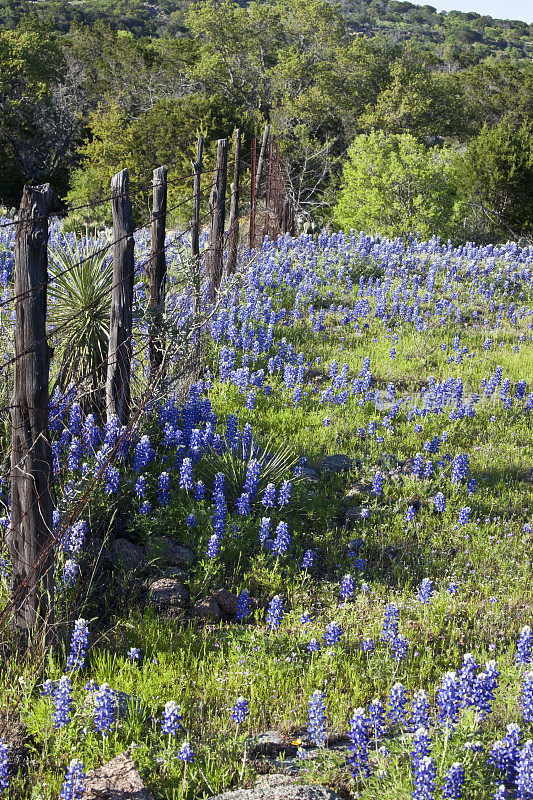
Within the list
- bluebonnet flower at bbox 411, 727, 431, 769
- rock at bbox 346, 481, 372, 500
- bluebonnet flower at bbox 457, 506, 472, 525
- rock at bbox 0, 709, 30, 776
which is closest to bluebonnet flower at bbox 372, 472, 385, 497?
rock at bbox 346, 481, 372, 500

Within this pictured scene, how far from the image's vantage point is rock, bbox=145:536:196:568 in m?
4.54

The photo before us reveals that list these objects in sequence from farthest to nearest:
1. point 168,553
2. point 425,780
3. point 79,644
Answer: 1. point 168,553
2. point 79,644
3. point 425,780

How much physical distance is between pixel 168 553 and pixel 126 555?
29cm

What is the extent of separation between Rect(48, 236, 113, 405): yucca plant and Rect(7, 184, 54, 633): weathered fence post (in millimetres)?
2201

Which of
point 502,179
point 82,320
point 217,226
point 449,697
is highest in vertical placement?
point 502,179

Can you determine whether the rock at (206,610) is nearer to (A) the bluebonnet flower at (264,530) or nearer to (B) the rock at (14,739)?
(A) the bluebonnet flower at (264,530)

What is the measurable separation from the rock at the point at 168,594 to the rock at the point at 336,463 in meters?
2.24

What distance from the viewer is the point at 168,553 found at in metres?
4.62

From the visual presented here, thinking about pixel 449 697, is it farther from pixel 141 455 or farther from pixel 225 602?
pixel 141 455

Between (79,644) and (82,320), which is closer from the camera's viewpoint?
(79,644)

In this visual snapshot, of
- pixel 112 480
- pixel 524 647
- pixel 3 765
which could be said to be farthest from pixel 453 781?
pixel 112 480

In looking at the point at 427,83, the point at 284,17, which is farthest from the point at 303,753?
the point at 284,17

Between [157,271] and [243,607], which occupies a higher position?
[157,271]

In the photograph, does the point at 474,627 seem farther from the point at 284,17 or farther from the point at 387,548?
the point at 284,17
